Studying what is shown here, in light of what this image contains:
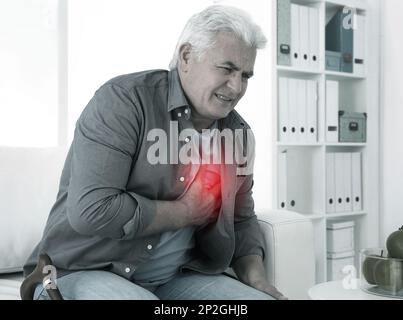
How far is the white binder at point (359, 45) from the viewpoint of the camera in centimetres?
203

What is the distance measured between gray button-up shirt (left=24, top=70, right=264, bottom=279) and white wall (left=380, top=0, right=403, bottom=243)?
1.22 meters

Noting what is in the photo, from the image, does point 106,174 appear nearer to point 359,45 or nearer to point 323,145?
point 323,145

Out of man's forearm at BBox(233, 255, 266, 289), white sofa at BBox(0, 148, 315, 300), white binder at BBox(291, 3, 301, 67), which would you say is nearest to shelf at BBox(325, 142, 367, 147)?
white binder at BBox(291, 3, 301, 67)

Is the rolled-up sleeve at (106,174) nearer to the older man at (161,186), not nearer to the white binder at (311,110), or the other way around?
the older man at (161,186)

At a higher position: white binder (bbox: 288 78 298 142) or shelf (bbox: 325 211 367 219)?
white binder (bbox: 288 78 298 142)

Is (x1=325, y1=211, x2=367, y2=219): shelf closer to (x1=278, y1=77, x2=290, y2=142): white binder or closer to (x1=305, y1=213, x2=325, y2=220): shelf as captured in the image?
(x1=305, y1=213, x2=325, y2=220): shelf

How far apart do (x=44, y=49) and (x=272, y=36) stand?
77 cm

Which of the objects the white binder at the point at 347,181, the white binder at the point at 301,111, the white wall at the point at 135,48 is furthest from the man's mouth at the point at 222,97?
the white binder at the point at 347,181

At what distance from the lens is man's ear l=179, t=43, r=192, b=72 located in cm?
91

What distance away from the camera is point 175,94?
904 mm

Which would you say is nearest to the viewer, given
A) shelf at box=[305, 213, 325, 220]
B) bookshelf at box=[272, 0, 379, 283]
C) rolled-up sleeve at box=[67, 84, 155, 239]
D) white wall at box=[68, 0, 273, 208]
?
rolled-up sleeve at box=[67, 84, 155, 239]

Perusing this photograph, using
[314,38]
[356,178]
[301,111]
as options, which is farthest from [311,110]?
[356,178]

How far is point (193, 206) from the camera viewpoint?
0.86 m
